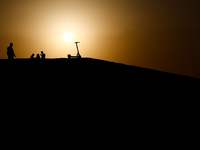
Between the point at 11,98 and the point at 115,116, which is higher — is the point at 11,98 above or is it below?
above

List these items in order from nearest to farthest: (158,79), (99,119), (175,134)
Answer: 1. (175,134)
2. (99,119)
3. (158,79)

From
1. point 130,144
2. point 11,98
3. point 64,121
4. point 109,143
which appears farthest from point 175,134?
point 11,98

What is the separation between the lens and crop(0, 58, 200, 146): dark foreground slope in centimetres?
439

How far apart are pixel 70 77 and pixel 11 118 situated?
3540 millimetres

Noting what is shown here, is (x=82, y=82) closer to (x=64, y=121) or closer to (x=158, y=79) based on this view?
(x=64, y=121)

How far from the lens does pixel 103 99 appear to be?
18.5 feet

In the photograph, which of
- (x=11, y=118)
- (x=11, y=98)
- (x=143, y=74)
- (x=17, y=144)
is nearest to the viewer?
(x=17, y=144)

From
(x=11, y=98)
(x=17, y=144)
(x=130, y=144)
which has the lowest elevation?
(x=130, y=144)

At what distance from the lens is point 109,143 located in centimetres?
375

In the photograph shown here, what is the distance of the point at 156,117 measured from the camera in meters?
4.48

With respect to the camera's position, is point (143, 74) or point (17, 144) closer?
point (17, 144)

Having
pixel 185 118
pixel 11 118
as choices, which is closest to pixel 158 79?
pixel 185 118

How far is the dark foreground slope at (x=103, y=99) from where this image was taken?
4.39m

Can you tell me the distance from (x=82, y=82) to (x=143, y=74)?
273cm
